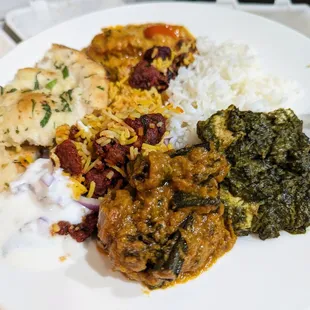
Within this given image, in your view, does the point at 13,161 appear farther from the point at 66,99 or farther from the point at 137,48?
the point at 137,48

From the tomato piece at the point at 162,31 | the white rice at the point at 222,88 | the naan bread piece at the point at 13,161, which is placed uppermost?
the tomato piece at the point at 162,31

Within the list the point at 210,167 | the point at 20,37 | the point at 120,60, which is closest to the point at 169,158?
the point at 210,167

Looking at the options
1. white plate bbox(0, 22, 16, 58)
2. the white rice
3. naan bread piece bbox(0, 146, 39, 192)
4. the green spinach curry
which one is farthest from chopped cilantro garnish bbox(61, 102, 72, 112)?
white plate bbox(0, 22, 16, 58)

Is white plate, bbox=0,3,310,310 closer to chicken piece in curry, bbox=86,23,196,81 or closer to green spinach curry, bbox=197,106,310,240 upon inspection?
green spinach curry, bbox=197,106,310,240

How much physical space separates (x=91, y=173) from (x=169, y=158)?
67 cm

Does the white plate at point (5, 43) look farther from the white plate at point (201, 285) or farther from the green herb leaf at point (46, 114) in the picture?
the white plate at point (201, 285)

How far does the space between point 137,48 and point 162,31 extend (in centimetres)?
35

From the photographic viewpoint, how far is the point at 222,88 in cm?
411

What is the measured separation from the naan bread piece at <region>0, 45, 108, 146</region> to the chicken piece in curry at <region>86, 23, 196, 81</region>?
217 mm

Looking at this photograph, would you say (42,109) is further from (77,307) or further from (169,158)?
(77,307)

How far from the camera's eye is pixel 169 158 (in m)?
3.01

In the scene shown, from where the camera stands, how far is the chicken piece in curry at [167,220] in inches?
109

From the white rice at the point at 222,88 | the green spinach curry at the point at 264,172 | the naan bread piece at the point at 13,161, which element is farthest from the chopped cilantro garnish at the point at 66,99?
the green spinach curry at the point at 264,172

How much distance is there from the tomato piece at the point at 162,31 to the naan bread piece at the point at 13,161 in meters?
1.73
